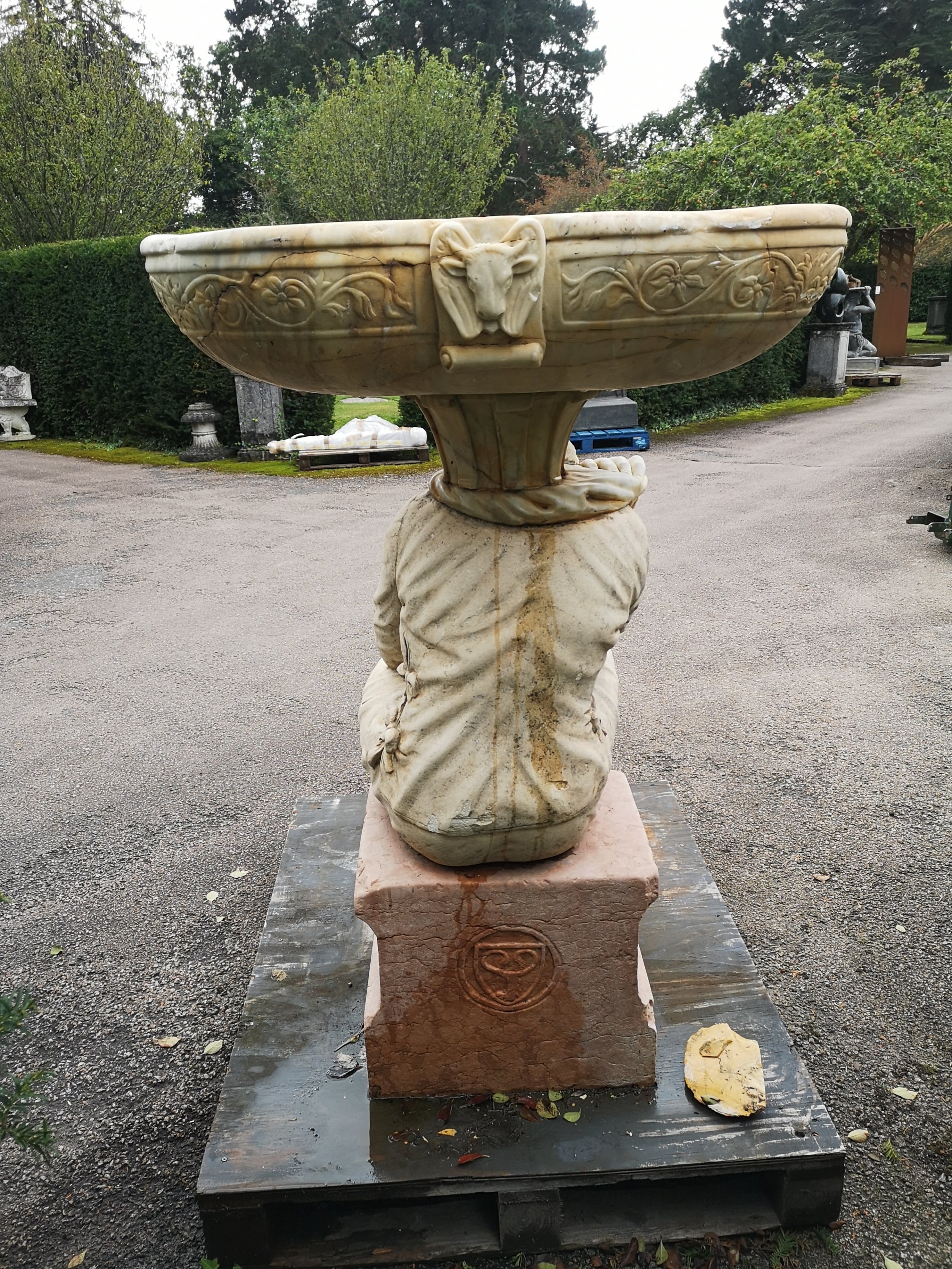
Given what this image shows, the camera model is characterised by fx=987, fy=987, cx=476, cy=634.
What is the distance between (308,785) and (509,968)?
2.30 metres

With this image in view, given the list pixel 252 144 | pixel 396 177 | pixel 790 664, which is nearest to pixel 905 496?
pixel 790 664

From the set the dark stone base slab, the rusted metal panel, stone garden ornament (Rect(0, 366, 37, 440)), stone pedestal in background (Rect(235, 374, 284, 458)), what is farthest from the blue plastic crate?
the rusted metal panel

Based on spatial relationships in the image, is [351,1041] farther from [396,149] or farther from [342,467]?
[396,149]

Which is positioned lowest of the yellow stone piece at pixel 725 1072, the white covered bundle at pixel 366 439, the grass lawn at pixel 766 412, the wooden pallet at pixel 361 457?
the grass lawn at pixel 766 412

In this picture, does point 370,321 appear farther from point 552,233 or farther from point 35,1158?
point 35,1158

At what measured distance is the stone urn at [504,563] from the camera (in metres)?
1.65

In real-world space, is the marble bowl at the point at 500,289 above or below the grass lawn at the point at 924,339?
above

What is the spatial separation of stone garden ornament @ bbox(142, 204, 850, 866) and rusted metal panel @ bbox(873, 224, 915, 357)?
22.6 m

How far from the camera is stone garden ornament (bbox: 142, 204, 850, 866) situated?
64.5 inches

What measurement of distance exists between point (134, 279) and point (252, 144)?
70.3 ft

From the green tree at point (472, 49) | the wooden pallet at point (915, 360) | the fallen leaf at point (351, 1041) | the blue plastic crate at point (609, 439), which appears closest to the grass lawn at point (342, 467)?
the blue plastic crate at point (609, 439)

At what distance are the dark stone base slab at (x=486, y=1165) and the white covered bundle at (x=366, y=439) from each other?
10128mm

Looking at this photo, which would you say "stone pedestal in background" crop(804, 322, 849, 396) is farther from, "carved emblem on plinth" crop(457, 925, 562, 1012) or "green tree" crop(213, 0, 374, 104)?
"green tree" crop(213, 0, 374, 104)

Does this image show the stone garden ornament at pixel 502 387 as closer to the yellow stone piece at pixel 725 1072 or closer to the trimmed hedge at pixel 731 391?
the yellow stone piece at pixel 725 1072
